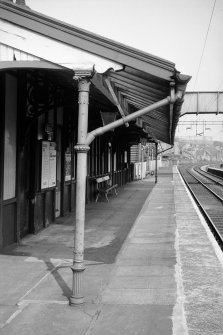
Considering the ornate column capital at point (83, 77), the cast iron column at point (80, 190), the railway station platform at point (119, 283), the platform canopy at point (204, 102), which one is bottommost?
the railway station platform at point (119, 283)

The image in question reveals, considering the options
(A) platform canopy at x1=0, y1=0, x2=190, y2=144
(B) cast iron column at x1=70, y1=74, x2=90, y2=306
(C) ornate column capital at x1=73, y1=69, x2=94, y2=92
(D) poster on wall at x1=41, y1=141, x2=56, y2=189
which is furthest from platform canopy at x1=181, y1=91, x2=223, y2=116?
(B) cast iron column at x1=70, y1=74, x2=90, y2=306

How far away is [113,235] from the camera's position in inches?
369

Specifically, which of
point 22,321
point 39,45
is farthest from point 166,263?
point 39,45

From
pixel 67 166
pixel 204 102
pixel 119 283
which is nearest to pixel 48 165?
pixel 67 166

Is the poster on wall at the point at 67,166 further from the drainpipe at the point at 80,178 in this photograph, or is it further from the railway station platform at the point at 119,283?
the drainpipe at the point at 80,178

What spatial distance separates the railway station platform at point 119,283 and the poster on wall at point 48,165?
3.65 feet

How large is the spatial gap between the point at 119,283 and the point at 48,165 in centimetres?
486

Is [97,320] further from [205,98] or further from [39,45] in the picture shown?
[205,98]

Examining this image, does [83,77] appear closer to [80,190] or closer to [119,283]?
[80,190]

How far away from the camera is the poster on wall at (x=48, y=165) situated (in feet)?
31.3

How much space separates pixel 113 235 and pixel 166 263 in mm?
2746

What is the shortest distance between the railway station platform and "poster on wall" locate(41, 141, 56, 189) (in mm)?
1111

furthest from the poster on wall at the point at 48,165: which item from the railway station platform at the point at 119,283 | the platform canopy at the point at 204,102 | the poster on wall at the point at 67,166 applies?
the platform canopy at the point at 204,102

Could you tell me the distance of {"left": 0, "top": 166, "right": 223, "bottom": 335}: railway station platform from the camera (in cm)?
428
